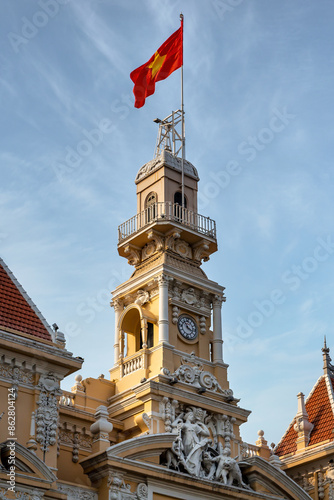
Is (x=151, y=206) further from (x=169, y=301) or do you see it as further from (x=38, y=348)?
(x=38, y=348)

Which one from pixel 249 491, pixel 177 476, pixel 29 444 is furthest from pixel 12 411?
pixel 249 491

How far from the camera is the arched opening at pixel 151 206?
41.6 m

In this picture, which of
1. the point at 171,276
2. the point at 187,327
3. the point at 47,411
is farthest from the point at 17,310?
the point at 187,327

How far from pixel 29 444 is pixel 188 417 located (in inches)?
352

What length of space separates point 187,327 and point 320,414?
6551 mm

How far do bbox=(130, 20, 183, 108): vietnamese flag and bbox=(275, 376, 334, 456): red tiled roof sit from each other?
14.2m

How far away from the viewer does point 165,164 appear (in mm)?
42219

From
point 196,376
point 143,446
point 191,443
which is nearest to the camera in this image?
point 143,446

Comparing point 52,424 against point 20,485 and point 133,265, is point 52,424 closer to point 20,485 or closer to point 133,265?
point 20,485

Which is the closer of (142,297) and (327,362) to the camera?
(142,297)

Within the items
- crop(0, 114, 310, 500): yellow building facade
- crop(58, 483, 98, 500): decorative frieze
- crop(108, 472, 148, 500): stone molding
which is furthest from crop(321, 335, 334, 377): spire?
crop(58, 483, 98, 500): decorative frieze

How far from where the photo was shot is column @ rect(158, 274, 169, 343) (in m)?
38.3

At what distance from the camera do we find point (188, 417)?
35906 mm

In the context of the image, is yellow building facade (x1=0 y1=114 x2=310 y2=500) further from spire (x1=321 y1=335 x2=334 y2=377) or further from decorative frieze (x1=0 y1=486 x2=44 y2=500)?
spire (x1=321 y1=335 x2=334 y2=377)
